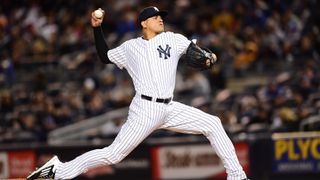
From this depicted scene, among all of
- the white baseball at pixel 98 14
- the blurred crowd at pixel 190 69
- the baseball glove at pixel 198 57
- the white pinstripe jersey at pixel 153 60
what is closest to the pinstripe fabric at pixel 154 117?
the white pinstripe jersey at pixel 153 60

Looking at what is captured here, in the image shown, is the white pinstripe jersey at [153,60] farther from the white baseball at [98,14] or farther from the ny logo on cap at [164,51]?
the white baseball at [98,14]

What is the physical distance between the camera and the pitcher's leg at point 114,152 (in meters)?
8.52

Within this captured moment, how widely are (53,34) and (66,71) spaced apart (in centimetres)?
149

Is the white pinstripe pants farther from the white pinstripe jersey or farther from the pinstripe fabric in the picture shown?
the white pinstripe jersey

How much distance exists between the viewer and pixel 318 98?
15906 millimetres

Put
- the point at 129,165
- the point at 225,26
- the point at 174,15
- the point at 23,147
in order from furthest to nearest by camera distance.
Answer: the point at 174,15
the point at 225,26
the point at 23,147
the point at 129,165

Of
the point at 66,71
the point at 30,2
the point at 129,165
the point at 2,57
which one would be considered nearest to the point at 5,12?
the point at 30,2

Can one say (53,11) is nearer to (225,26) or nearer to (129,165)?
(225,26)

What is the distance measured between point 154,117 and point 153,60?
57cm

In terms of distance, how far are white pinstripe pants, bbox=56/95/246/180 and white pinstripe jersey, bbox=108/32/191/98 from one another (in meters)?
0.15

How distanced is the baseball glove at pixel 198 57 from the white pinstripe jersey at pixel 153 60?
70 millimetres

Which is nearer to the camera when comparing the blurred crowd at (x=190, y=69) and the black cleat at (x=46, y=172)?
the black cleat at (x=46, y=172)

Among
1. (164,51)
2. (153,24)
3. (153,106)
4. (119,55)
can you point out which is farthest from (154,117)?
(153,24)

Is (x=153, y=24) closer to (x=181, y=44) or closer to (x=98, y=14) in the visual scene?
(x=181, y=44)
